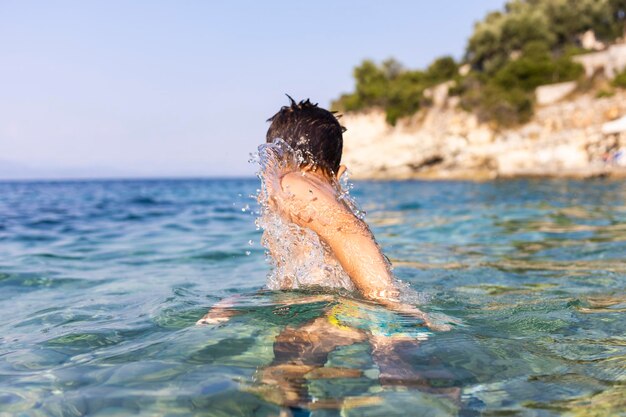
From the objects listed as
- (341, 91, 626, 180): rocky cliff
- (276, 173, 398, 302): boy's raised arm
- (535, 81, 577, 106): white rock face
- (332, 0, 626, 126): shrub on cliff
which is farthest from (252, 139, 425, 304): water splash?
(535, 81, 577, 106): white rock face

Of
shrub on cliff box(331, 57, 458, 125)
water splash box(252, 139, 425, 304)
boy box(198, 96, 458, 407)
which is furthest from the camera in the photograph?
shrub on cliff box(331, 57, 458, 125)

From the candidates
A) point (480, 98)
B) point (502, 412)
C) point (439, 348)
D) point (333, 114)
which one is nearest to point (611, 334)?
point (439, 348)

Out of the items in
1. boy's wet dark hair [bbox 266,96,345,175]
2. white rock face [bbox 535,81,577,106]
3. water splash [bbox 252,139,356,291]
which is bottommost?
water splash [bbox 252,139,356,291]

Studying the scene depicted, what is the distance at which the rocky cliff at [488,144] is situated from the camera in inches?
1250

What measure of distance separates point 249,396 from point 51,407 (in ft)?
2.47

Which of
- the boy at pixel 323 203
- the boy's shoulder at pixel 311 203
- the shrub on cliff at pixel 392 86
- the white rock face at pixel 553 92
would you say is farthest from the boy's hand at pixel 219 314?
the shrub on cliff at pixel 392 86

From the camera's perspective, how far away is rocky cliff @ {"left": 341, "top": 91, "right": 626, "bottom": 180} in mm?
31750

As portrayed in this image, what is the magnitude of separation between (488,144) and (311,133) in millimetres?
39724

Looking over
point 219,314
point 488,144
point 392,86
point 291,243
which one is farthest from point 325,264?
point 392,86

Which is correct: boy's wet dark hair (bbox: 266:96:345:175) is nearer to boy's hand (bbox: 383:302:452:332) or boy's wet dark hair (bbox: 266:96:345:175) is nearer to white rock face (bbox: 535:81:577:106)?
boy's hand (bbox: 383:302:452:332)

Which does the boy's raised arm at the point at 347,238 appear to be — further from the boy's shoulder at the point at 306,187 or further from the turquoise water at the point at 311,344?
the turquoise water at the point at 311,344

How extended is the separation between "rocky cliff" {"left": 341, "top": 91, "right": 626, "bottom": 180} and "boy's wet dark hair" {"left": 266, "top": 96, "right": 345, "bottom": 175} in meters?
27.0

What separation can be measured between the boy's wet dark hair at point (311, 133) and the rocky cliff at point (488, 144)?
88.7 feet

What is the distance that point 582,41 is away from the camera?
5834cm
